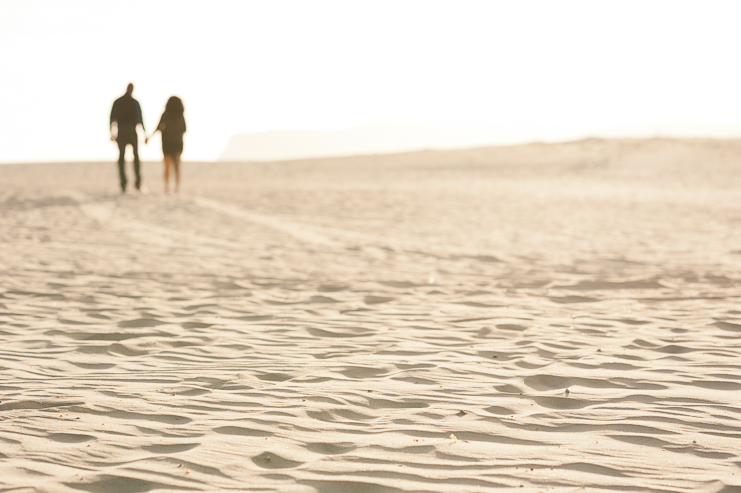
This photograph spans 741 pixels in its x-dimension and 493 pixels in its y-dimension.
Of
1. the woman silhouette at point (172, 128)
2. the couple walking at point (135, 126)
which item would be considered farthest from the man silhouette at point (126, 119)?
the woman silhouette at point (172, 128)

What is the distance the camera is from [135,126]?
1359 cm

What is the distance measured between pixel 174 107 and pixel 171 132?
1.79ft

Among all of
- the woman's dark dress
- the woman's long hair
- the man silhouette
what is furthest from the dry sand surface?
the woman's long hair

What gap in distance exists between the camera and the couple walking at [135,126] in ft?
43.8

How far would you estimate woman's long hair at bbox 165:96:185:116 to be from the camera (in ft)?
47.2

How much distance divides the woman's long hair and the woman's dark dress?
0.08 m

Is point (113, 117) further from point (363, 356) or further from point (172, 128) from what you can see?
point (363, 356)

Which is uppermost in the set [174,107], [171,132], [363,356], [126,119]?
[174,107]

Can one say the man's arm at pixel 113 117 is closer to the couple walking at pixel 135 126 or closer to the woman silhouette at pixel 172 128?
the couple walking at pixel 135 126

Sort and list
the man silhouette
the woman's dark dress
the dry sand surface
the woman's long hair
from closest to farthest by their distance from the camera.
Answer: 1. the dry sand surface
2. the man silhouette
3. the woman's dark dress
4. the woman's long hair

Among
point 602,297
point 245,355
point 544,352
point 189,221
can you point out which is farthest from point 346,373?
point 189,221

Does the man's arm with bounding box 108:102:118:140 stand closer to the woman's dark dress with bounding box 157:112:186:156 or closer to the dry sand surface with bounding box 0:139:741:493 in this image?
the woman's dark dress with bounding box 157:112:186:156

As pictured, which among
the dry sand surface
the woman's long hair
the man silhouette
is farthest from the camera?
the woman's long hair

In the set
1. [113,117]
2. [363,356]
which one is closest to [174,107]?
[113,117]
